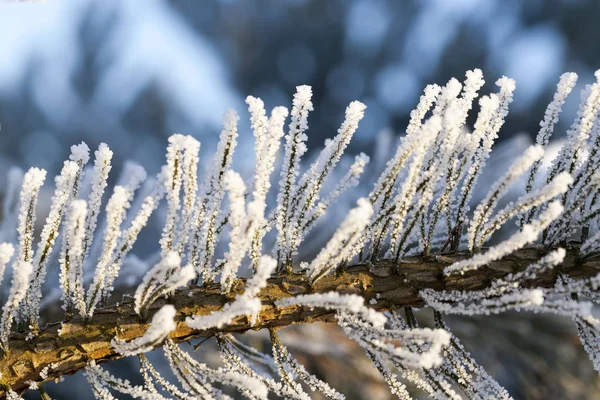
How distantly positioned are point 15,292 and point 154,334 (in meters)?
0.12

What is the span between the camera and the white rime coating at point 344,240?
0.36 metres

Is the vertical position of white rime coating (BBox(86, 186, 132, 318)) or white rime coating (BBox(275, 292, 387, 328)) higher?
white rime coating (BBox(86, 186, 132, 318))

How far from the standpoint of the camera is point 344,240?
0.43 metres

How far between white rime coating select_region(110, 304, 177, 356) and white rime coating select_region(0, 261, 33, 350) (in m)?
0.09

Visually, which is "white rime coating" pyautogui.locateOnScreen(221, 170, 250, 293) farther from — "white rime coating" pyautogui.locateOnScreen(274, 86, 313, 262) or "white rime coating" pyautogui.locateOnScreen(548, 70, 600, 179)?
"white rime coating" pyautogui.locateOnScreen(548, 70, 600, 179)

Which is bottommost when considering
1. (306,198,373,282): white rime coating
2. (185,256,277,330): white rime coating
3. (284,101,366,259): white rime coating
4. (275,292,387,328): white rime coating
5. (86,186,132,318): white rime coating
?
(275,292,387,328): white rime coating

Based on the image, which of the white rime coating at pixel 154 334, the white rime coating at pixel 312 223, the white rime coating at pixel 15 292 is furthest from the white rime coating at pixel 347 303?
the white rime coating at pixel 15 292

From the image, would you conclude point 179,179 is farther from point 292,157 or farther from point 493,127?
point 493,127

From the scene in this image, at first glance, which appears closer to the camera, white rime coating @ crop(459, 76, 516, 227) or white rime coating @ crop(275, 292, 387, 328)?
white rime coating @ crop(275, 292, 387, 328)

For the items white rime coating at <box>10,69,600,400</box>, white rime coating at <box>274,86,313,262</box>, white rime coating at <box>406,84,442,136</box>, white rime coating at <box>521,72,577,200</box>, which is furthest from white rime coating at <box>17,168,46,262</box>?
white rime coating at <box>521,72,577,200</box>

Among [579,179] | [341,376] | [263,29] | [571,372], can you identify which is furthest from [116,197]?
Result: [263,29]

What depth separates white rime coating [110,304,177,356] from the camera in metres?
0.35

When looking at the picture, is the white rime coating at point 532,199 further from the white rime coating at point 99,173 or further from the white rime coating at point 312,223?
the white rime coating at point 99,173

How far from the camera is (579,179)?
49 cm
